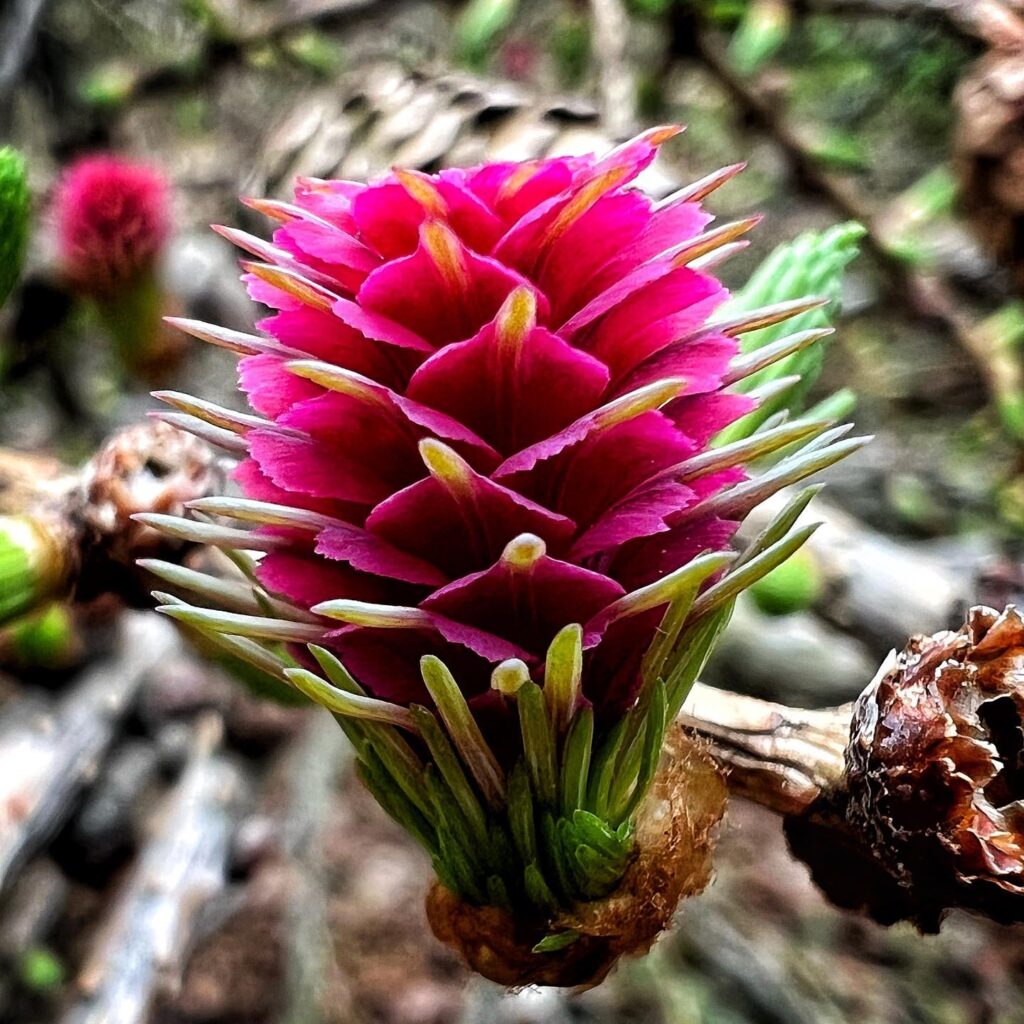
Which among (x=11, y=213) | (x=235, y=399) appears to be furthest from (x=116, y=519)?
(x=235, y=399)

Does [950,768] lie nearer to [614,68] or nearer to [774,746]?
[774,746]

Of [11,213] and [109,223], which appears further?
[109,223]

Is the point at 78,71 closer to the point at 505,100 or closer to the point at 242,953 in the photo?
the point at 505,100

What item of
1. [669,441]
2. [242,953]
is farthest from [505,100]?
[242,953]

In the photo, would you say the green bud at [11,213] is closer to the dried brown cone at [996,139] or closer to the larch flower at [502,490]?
the larch flower at [502,490]

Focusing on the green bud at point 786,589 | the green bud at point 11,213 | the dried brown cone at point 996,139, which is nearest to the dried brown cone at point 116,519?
the green bud at point 11,213
